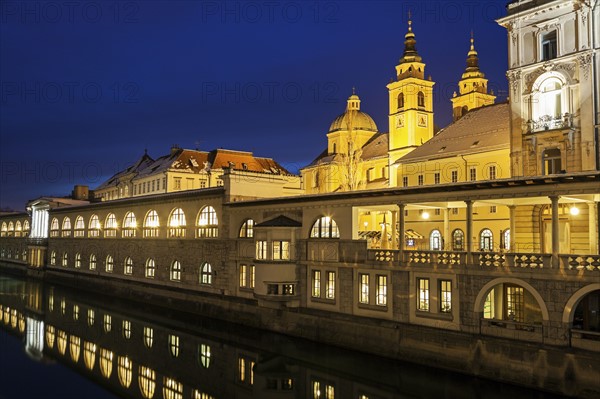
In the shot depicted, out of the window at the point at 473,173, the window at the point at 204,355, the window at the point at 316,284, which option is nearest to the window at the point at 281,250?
the window at the point at 316,284

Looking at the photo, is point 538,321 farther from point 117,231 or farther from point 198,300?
point 117,231

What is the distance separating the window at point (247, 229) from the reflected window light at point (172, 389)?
1297cm

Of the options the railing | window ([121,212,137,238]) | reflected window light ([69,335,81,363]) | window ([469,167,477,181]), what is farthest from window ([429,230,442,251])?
reflected window light ([69,335,81,363])

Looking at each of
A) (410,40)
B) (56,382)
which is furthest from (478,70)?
(56,382)

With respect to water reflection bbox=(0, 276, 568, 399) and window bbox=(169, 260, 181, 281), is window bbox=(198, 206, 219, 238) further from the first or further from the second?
water reflection bbox=(0, 276, 568, 399)

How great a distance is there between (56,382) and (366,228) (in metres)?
45.9

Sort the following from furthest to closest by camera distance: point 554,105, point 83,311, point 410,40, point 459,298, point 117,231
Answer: point 410,40 → point 117,231 → point 83,311 → point 554,105 → point 459,298

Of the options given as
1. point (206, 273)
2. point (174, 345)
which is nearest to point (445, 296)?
point (174, 345)

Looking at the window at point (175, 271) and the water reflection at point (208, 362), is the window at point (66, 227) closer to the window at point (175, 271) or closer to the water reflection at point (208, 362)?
the water reflection at point (208, 362)

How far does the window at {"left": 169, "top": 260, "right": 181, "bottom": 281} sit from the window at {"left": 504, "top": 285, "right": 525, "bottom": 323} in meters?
25.9

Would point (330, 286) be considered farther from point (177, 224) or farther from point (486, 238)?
A: point (486, 238)

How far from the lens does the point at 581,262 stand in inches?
803

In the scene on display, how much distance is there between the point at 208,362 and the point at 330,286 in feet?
25.4

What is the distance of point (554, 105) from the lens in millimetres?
31391
